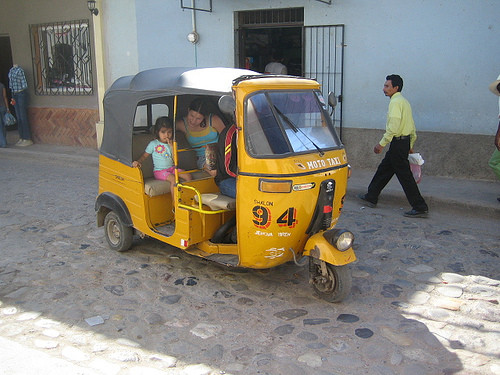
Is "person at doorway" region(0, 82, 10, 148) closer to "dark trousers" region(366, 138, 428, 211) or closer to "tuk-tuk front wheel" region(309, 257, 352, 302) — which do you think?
"dark trousers" region(366, 138, 428, 211)

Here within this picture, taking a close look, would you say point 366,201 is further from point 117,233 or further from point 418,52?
point 117,233

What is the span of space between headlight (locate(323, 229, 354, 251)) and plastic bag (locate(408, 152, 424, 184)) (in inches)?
120

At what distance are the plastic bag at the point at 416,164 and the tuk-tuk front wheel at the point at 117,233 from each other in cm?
378

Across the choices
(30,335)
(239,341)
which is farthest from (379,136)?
(30,335)

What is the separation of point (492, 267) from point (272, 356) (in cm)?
272

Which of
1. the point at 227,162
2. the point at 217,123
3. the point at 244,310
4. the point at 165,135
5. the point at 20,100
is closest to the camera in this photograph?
the point at 244,310

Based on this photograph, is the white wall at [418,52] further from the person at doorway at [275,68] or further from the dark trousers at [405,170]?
the dark trousers at [405,170]

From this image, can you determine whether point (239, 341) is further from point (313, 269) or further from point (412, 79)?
point (412, 79)

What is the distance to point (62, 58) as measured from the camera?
12531 mm

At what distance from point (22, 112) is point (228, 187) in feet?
33.4

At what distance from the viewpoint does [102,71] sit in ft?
37.8

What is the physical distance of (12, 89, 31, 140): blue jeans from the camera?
41.9ft

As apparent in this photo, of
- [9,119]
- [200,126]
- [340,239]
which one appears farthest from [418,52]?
[9,119]

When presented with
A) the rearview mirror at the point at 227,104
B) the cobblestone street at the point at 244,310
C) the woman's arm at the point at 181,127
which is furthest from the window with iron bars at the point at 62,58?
the rearview mirror at the point at 227,104
